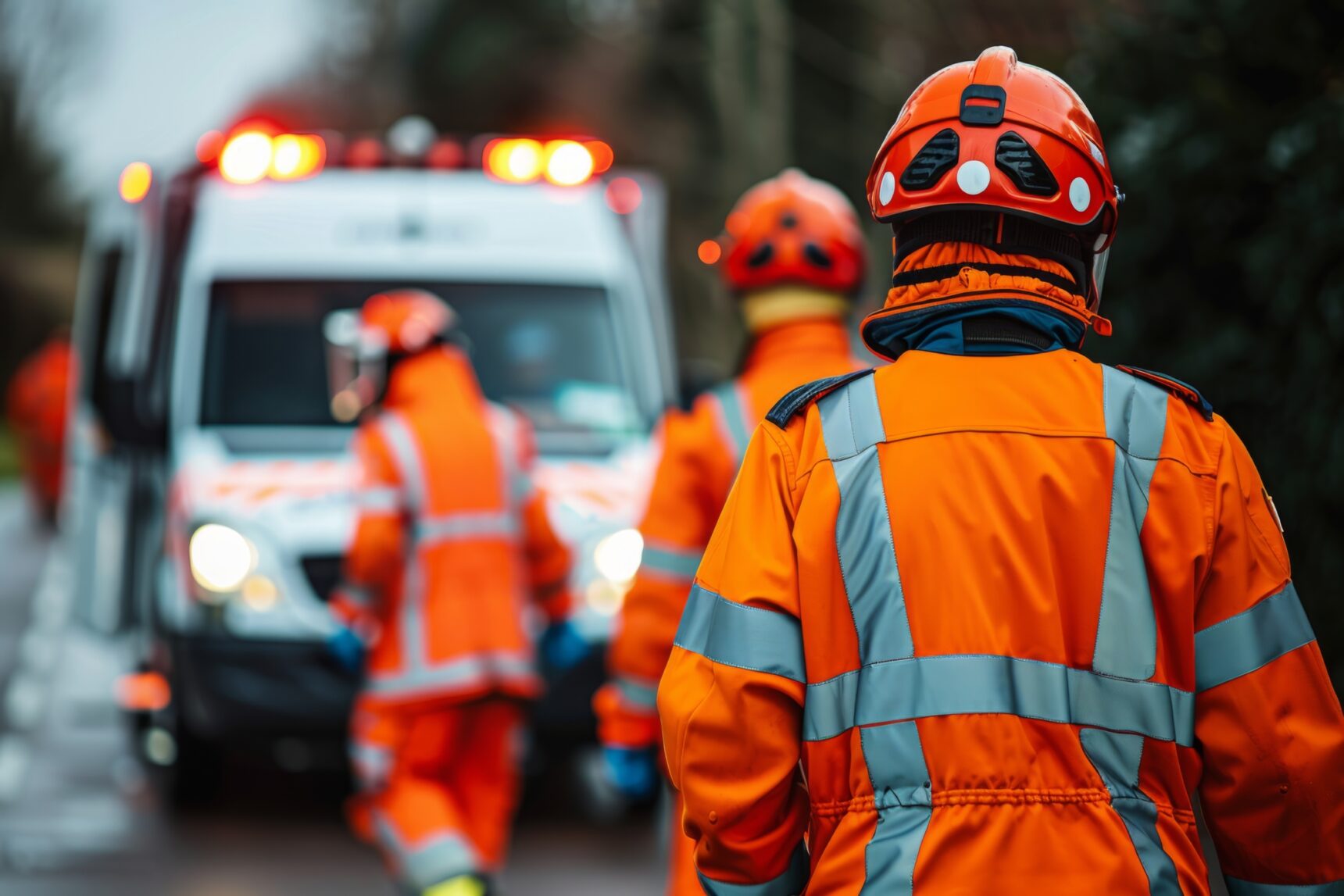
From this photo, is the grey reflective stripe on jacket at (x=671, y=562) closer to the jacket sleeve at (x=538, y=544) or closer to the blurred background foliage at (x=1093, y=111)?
the blurred background foliage at (x=1093, y=111)

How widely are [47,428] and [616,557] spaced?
50.4 feet

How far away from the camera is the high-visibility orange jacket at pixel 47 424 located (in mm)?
20625

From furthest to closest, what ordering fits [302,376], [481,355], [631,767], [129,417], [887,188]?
[481,355] → [302,376] → [129,417] → [631,767] → [887,188]

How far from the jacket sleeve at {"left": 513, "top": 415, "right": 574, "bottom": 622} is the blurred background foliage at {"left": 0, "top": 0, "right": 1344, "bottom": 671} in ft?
5.61

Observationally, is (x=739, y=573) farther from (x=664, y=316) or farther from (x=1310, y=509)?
(x=664, y=316)

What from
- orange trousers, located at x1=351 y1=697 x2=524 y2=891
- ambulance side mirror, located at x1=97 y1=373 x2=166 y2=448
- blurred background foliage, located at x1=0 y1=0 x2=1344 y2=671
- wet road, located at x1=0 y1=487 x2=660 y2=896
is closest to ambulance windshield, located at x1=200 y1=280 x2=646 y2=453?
ambulance side mirror, located at x1=97 y1=373 x2=166 y2=448

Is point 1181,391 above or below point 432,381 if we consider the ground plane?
below

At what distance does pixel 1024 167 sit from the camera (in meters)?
2.27

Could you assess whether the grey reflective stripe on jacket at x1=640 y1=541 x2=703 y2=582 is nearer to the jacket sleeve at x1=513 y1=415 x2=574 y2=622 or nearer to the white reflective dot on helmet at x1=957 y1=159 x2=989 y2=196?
the white reflective dot on helmet at x1=957 y1=159 x2=989 y2=196

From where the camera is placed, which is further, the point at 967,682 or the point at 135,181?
the point at 135,181

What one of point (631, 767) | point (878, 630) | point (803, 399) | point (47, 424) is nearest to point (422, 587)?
point (631, 767)

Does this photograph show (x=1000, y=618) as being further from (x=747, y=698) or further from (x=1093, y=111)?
(x=1093, y=111)

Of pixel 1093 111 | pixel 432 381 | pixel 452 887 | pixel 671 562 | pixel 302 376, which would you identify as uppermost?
pixel 1093 111

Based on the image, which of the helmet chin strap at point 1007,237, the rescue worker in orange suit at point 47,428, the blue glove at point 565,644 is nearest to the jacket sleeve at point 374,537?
the blue glove at point 565,644
